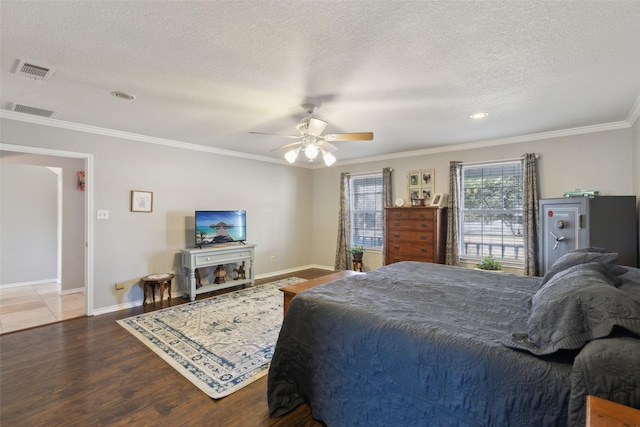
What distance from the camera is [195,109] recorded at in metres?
3.13

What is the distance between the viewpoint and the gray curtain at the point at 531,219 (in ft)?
13.4

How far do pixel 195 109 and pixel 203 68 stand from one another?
3.31ft

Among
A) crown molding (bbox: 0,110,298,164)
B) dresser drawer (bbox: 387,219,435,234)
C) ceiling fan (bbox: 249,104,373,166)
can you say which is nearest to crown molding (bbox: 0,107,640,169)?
crown molding (bbox: 0,110,298,164)

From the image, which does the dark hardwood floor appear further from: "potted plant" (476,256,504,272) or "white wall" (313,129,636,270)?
"white wall" (313,129,636,270)

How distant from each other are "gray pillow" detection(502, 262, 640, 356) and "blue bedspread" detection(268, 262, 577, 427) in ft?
0.22

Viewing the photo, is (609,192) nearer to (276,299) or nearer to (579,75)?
(579,75)

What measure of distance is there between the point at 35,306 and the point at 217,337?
3.23 meters

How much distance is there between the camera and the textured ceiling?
161 cm

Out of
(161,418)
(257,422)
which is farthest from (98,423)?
(257,422)

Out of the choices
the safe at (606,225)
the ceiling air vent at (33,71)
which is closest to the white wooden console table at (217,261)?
the ceiling air vent at (33,71)

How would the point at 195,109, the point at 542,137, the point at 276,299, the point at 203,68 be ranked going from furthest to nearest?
the point at 276,299
the point at 542,137
the point at 195,109
the point at 203,68

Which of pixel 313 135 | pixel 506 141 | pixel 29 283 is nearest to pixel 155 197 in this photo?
pixel 313 135

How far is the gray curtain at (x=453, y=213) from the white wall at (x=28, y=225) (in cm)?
750

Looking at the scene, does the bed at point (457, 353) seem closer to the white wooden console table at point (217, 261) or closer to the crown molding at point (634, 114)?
the crown molding at point (634, 114)
